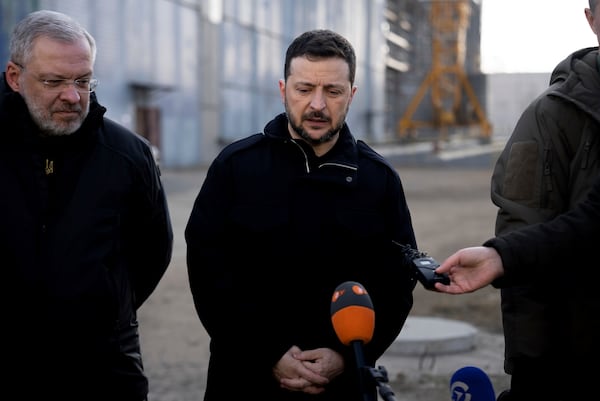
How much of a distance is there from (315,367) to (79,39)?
1337 mm

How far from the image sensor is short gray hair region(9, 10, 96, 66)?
2977mm

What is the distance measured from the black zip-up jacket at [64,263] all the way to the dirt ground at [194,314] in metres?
0.45

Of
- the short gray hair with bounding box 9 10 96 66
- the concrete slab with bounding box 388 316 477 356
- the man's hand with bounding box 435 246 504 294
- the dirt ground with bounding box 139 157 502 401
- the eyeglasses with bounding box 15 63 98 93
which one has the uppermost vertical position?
the short gray hair with bounding box 9 10 96 66

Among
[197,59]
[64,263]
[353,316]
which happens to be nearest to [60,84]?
[64,263]

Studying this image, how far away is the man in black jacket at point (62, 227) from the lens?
288 cm

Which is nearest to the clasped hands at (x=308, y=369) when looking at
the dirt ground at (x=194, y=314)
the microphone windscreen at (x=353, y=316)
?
the dirt ground at (x=194, y=314)

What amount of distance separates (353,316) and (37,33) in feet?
5.28

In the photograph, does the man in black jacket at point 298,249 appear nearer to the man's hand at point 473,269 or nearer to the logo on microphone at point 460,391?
the logo on microphone at point 460,391

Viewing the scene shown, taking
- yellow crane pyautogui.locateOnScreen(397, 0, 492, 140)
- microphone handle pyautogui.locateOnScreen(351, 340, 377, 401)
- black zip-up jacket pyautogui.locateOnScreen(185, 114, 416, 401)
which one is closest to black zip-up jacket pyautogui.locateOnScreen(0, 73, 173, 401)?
black zip-up jacket pyautogui.locateOnScreen(185, 114, 416, 401)

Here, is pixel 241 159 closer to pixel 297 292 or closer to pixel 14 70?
pixel 297 292

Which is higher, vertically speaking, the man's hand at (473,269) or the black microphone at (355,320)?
the man's hand at (473,269)

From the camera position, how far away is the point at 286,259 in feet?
9.53

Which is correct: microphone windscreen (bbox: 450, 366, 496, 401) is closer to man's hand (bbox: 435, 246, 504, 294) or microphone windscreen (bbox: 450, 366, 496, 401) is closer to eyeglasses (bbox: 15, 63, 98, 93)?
man's hand (bbox: 435, 246, 504, 294)

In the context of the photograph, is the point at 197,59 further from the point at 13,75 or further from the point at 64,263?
the point at 64,263
